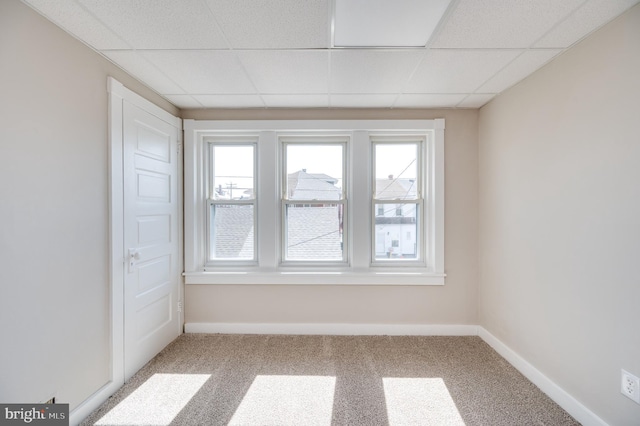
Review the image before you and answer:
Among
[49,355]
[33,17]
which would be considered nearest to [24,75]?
[33,17]

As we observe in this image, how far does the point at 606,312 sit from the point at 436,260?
137 cm

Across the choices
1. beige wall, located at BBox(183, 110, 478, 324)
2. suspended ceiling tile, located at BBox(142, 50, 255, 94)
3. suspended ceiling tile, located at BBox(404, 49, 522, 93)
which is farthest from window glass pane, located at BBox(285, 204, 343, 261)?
suspended ceiling tile, located at BBox(404, 49, 522, 93)

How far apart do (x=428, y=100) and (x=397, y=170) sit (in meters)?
0.76

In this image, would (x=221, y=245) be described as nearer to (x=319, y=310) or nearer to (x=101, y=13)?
(x=319, y=310)

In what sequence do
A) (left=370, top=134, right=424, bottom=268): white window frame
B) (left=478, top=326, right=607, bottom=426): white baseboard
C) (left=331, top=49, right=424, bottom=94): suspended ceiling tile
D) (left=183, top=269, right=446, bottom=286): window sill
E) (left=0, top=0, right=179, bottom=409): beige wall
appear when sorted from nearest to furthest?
(left=0, top=0, right=179, bottom=409): beige wall → (left=478, top=326, right=607, bottom=426): white baseboard → (left=331, top=49, right=424, bottom=94): suspended ceiling tile → (left=183, top=269, right=446, bottom=286): window sill → (left=370, top=134, right=424, bottom=268): white window frame

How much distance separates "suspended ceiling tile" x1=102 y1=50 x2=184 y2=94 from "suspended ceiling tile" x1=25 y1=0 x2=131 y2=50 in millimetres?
81

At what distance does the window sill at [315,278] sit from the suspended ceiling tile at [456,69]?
178 centimetres

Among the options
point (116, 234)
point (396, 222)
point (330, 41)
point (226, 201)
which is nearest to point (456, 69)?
point (330, 41)

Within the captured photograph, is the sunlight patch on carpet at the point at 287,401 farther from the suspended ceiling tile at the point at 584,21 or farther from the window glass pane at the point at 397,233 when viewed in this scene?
the suspended ceiling tile at the point at 584,21

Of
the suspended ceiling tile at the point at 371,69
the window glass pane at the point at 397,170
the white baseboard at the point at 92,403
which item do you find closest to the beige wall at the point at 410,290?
the window glass pane at the point at 397,170

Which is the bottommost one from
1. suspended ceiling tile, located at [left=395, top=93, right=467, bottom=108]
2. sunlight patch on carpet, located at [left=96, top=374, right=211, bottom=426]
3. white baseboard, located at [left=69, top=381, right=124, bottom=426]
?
sunlight patch on carpet, located at [left=96, top=374, right=211, bottom=426]

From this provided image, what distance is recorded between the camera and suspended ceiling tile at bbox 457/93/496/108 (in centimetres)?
253

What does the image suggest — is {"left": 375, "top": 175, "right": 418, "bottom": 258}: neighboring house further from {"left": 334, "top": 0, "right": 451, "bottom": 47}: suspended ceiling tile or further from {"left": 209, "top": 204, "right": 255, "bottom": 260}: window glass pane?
{"left": 334, "top": 0, "right": 451, "bottom": 47}: suspended ceiling tile

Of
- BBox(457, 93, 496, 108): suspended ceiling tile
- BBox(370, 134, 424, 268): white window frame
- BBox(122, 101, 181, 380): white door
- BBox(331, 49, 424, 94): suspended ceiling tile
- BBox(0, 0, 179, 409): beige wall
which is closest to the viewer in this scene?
BBox(0, 0, 179, 409): beige wall
